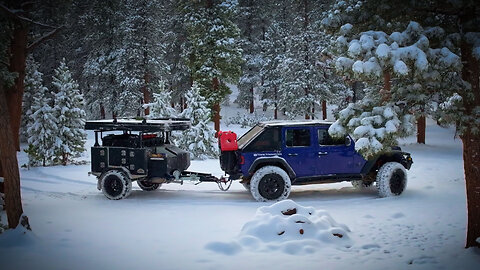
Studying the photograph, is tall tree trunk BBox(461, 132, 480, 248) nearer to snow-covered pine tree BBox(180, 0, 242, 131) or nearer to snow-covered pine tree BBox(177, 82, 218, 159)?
snow-covered pine tree BBox(177, 82, 218, 159)

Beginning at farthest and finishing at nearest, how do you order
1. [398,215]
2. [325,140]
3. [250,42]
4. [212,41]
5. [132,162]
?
[250,42] < [212,41] < [132,162] < [325,140] < [398,215]

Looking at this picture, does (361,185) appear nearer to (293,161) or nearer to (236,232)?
(293,161)

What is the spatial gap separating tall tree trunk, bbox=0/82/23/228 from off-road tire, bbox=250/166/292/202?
5229 mm

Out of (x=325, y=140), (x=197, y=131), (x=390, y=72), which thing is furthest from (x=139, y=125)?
(x=197, y=131)

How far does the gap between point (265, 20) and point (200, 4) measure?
19498 millimetres

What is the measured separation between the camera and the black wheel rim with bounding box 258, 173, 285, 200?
10508 millimetres

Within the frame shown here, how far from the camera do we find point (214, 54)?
24.3 metres

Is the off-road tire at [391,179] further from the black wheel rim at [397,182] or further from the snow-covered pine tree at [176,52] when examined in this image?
the snow-covered pine tree at [176,52]

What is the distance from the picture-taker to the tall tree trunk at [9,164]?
7046mm

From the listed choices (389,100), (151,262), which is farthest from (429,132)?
(151,262)

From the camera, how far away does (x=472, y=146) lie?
259 inches

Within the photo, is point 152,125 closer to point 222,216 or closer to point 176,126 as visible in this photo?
point 176,126

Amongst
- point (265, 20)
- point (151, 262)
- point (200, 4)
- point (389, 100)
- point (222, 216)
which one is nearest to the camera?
point (151, 262)

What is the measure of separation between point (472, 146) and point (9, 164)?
25.2ft
